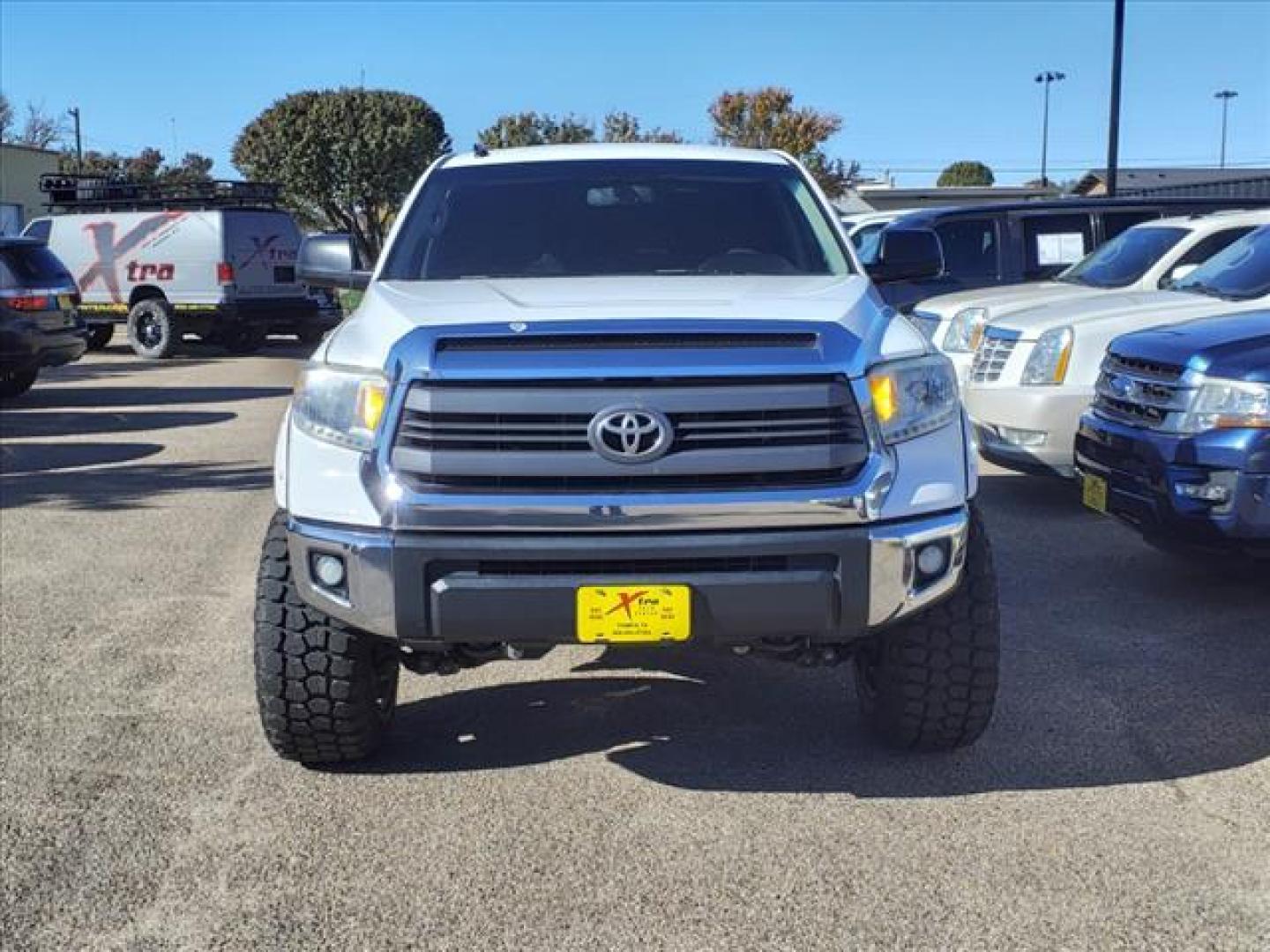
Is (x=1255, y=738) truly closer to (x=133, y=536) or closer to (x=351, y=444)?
(x=351, y=444)

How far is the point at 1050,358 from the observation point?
821cm

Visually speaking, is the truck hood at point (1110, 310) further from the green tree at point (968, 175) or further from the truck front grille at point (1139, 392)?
the green tree at point (968, 175)

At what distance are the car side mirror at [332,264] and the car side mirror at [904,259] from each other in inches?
79.2

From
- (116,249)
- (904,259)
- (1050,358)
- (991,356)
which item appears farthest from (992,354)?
(116,249)

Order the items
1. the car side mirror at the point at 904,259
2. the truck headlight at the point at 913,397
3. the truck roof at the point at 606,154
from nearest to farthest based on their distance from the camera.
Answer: the truck headlight at the point at 913,397
the car side mirror at the point at 904,259
the truck roof at the point at 606,154

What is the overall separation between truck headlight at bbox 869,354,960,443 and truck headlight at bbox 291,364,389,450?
1358 millimetres

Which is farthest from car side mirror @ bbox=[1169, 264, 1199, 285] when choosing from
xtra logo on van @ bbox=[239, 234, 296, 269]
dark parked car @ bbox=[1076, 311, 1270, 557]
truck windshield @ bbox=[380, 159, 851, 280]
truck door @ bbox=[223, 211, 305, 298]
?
xtra logo on van @ bbox=[239, 234, 296, 269]

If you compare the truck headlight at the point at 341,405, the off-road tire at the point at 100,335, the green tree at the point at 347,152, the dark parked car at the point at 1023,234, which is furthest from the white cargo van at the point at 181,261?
the green tree at the point at 347,152

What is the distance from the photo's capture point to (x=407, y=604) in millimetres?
3646

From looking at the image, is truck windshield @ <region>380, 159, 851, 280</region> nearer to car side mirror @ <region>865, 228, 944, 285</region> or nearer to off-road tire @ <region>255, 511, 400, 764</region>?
car side mirror @ <region>865, 228, 944, 285</region>

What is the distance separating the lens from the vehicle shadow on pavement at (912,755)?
4293 millimetres

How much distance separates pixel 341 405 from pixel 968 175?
88696 mm

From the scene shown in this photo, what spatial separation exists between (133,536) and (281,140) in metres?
37.6

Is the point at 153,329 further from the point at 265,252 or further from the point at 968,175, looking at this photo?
the point at 968,175
